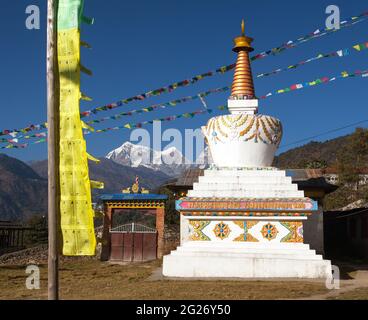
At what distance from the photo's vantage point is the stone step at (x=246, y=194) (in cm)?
1294

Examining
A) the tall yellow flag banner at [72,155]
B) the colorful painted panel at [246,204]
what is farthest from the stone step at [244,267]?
the tall yellow flag banner at [72,155]

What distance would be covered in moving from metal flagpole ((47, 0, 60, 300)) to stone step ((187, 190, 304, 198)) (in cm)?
815

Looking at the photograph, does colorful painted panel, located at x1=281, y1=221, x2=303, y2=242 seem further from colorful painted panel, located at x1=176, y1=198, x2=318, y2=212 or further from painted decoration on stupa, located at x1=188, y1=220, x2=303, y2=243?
colorful painted panel, located at x1=176, y1=198, x2=318, y2=212

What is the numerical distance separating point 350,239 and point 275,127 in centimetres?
983

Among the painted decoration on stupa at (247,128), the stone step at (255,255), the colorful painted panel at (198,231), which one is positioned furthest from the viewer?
the painted decoration on stupa at (247,128)

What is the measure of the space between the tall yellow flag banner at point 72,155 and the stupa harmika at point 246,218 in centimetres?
735

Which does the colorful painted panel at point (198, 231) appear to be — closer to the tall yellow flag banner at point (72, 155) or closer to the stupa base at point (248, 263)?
the stupa base at point (248, 263)

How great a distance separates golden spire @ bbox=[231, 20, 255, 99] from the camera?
15438 millimetres

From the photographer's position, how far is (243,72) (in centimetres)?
1573

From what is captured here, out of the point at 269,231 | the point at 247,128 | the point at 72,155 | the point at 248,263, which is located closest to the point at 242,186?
the point at 269,231

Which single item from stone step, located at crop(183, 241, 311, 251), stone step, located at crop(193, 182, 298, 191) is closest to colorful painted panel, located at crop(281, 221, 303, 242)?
stone step, located at crop(183, 241, 311, 251)

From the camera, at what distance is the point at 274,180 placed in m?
13.4
